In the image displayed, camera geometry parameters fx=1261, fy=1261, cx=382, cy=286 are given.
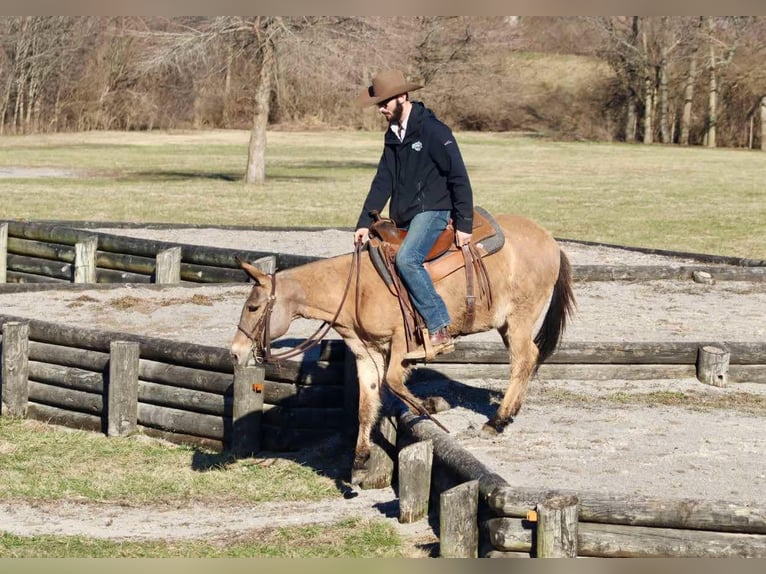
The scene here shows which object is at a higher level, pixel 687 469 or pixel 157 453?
pixel 687 469

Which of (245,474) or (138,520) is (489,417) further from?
(138,520)

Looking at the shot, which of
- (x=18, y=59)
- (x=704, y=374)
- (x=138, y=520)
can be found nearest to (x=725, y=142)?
(x=18, y=59)

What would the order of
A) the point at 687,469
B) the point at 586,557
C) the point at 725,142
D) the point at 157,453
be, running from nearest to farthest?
the point at 586,557
the point at 687,469
the point at 157,453
the point at 725,142

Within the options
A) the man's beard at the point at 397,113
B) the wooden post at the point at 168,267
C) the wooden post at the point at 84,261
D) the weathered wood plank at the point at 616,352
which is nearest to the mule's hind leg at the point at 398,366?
the man's beard at the point at 397,113

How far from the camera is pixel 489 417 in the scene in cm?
1039

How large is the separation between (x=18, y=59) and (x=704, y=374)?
157 feet

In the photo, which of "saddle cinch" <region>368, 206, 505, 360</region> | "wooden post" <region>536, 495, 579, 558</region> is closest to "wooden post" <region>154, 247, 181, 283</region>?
"saddle cinch" <region>368, 206, 505, 360</region>

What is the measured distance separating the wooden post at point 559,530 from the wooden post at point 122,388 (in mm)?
5389

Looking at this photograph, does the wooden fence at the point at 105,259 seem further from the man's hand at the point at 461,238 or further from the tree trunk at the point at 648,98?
the tree trunk at the point at 648,98

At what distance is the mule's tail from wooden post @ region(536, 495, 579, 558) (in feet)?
10.7

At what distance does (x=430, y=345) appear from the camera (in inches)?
363

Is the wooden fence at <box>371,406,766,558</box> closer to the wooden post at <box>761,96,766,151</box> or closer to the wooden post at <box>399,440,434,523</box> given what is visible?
the wooden post at <box>399,440,434,523</box>

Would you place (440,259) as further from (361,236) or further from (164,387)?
(164,387)

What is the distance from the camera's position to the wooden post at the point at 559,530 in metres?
7.09
